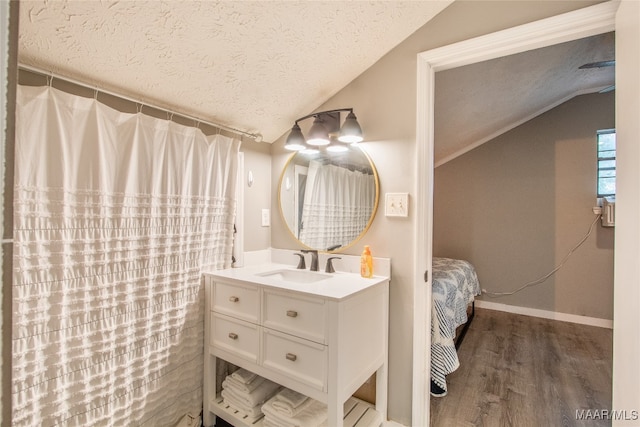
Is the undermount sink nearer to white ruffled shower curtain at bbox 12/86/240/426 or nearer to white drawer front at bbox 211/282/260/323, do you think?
white drawer front at bbox 211/282/260/323

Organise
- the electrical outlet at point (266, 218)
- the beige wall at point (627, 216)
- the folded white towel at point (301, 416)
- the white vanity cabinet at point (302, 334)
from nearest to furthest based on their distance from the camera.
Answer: the beige wall at point (627, 216)
the white vanity cabinet at point (302, 334)
the folded white towel at point (301, 416)
the electrical outlet at point (266, 218)

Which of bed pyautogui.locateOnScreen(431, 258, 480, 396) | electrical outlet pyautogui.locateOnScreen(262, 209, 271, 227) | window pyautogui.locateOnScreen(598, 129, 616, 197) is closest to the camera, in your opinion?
bed pyautogui.locateOnScreen(431, 258, 480, 396)

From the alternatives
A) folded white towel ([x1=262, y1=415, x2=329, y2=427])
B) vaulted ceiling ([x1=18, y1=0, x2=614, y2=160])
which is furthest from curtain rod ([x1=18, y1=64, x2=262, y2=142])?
folded white towel ([x1=262, y1=415, x2=329, y2=427])

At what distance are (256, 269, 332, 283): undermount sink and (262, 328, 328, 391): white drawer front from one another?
43cm

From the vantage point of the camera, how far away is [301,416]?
1475 mm

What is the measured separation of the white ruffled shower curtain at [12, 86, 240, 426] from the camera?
113 cm

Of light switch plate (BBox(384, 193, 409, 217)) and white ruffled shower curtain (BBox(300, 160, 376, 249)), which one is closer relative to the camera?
light switch plate (BBox(384, 193, 409, 217))

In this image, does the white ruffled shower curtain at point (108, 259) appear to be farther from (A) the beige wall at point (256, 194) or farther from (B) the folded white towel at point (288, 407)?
(B) the folded white towel at point (288, 407)

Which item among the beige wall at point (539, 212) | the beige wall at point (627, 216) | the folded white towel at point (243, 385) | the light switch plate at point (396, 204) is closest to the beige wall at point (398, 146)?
the light switch plate at point (396, 204)

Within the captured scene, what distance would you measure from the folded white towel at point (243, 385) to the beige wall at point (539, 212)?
335 cm

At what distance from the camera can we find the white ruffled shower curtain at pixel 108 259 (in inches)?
44.4

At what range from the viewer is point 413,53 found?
63.2 inches

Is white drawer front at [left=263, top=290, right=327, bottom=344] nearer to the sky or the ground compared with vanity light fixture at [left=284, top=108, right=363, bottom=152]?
nearer to the ground

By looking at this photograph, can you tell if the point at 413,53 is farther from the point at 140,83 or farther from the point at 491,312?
the point at 491,312
